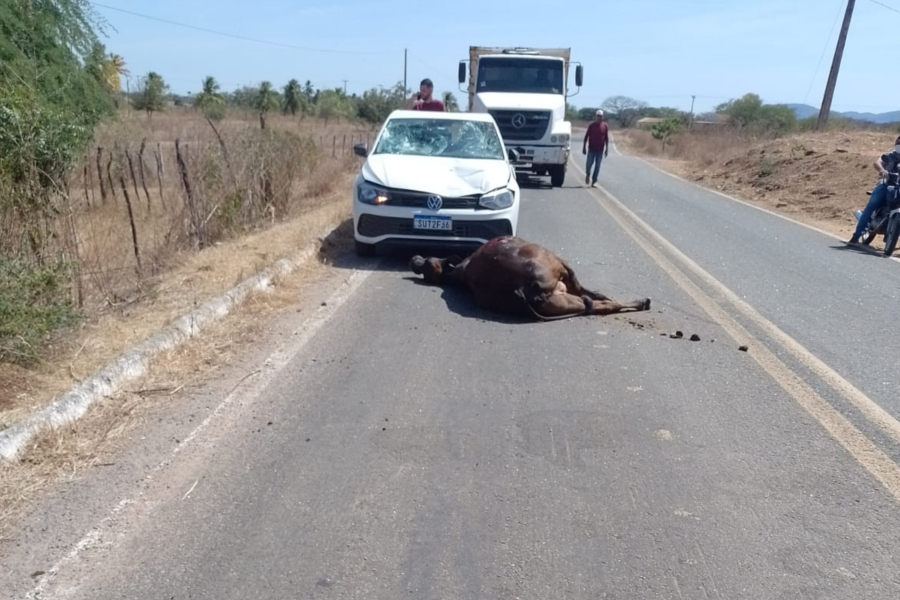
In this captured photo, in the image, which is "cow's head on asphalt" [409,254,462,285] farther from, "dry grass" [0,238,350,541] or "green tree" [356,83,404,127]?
"green tree" [356,83,404,127]

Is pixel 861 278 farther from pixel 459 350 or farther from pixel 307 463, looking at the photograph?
pixel 307 463

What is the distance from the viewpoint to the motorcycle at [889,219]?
12383mm

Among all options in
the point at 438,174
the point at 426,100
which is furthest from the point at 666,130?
the point at 438,174

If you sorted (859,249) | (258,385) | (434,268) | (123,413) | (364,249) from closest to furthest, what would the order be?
(123,413), (258,385), (434,268), (364,249), (859,249)

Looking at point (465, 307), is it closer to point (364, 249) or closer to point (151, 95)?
point (364, 249)

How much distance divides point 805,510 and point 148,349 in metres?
4.12

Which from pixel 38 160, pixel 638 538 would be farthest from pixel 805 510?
pixel 38 160

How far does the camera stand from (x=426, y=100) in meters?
14.9

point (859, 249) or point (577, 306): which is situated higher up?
point (577, 306)

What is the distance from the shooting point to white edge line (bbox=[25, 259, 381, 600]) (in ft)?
11.2

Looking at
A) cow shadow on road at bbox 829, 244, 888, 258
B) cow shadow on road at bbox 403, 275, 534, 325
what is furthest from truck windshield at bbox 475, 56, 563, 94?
cow shadow on road at bbox 403, 275, 534, 325

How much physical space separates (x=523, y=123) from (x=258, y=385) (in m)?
16.1

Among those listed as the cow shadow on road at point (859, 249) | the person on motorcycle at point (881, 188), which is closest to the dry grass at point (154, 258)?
the cow shadow on road at point (859, 249)

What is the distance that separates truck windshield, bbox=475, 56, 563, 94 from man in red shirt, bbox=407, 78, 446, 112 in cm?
701
